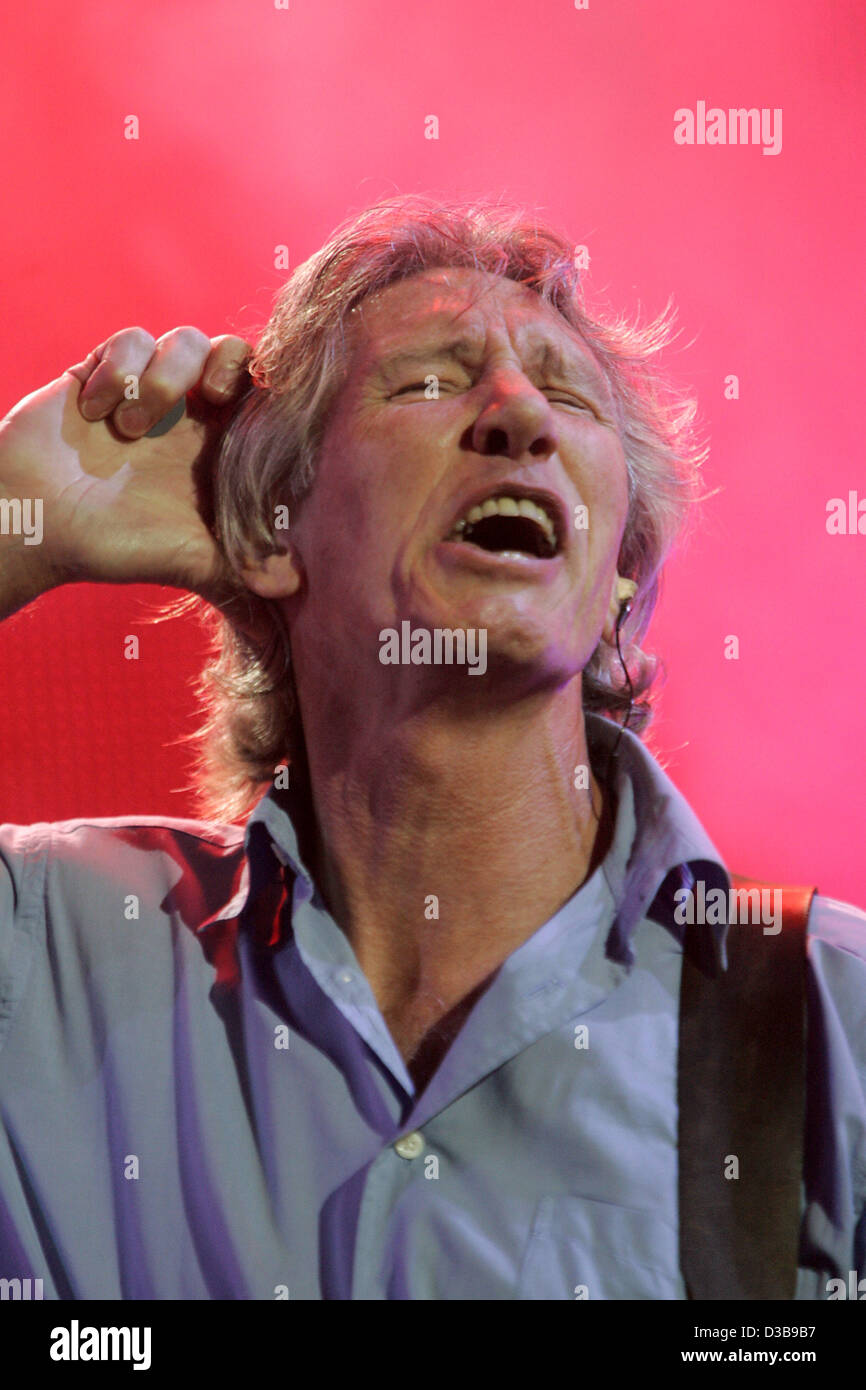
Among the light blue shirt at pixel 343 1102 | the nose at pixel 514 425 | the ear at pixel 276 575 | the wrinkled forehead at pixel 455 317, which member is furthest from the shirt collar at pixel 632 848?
the wrinkled forehead at pixel 455 317

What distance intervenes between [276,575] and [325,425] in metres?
0.22

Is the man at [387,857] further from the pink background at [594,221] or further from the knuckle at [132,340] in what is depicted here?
the pink background at [594,221]

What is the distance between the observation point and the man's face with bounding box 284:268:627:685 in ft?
4.93

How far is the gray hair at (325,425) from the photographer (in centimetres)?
174

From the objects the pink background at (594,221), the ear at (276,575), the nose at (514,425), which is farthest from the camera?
the pink background at (594,221)

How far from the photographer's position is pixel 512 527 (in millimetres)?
1602

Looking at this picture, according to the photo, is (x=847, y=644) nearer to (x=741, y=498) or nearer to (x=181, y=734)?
(x=741, y=498)

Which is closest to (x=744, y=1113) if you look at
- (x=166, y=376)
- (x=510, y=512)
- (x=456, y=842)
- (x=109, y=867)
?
(x=456, y=842)

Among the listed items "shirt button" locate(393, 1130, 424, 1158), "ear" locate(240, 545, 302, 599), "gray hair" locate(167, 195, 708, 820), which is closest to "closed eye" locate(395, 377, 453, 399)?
"gray hair" locate(167, 195, 708, 820)

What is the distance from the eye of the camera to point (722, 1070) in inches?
53.7

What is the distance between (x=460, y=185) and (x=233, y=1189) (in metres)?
1.51

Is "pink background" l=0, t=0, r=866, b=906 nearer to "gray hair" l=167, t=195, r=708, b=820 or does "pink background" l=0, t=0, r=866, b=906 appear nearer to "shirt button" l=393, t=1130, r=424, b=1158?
"gray hair" l=167, t=195, r=708, b=820

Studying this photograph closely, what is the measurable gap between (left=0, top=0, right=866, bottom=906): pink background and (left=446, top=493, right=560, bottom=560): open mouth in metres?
0.44

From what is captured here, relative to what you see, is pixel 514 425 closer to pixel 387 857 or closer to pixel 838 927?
pixel 387 857
